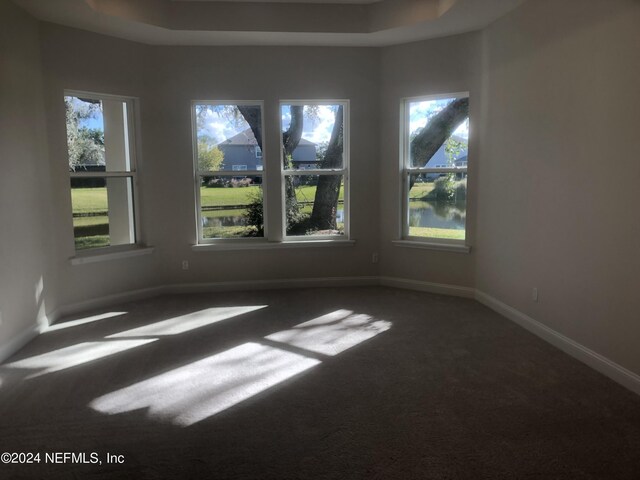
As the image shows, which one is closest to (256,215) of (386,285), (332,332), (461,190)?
(386,285)

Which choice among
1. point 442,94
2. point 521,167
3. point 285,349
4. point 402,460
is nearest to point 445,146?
point 442,94

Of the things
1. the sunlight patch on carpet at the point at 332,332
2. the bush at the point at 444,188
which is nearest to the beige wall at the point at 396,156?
the bush at the point at 444,188

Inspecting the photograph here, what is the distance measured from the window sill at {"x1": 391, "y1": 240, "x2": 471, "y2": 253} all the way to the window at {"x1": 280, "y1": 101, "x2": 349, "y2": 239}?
0.69 meters

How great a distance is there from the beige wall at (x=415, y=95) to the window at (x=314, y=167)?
0.48 m

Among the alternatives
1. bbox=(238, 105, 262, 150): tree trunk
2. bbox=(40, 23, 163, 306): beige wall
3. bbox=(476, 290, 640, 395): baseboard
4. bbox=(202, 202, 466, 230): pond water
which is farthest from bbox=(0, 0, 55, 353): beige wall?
bbox=(476, 290, 640, 395): baseboard

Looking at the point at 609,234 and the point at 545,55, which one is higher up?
the point at 545,55

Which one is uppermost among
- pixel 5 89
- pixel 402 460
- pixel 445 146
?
pixel 5 89

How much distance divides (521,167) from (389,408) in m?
2.53

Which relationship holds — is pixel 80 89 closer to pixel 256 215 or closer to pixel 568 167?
pixel 256 215

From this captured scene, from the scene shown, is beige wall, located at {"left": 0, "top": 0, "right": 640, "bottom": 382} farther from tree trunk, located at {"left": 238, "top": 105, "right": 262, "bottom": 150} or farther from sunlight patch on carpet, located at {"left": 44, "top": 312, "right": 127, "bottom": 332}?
sunlight patch on carpet, located at {"left": 44, "top": 312, "right": 127, "bottom": 332}

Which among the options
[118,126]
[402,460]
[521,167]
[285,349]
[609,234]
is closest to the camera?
[402,460]

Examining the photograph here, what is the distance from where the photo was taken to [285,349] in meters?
3.79

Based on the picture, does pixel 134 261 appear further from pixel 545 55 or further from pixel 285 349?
pixel 545 55

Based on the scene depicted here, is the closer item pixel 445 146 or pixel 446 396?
pixel 446 396
